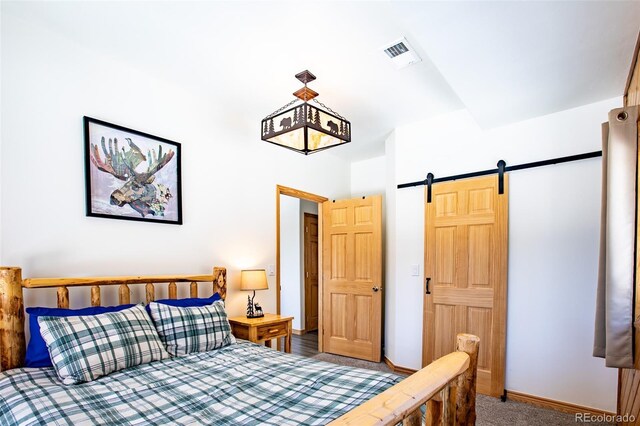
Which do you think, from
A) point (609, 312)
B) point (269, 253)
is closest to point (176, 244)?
point (269, 253)

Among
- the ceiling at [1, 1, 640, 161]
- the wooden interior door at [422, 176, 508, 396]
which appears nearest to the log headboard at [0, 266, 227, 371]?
the ceiling at [1, 1, 640, 161]

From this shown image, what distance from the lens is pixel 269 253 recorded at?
3.63m

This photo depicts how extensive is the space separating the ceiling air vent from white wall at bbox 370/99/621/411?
1165 millimetres

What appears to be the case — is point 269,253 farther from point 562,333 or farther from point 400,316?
point 562,333

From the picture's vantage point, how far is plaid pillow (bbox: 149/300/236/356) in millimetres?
2152

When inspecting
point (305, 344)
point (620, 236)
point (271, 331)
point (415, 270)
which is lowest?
point (305, 344)

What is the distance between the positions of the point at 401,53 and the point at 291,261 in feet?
12.4

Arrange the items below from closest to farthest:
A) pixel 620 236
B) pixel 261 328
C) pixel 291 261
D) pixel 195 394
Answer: pixel 195 394, pixel 620 236, pixel 261 328, pixel 291 261

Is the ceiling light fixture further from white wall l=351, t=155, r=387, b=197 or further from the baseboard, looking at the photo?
the baseboard

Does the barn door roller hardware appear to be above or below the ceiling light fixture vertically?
below

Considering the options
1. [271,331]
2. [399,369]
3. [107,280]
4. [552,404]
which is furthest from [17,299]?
[552,404]

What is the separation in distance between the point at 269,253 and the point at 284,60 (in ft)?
6.46

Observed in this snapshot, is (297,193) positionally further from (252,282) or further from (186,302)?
(186,302)

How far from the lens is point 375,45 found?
222 centimetres
